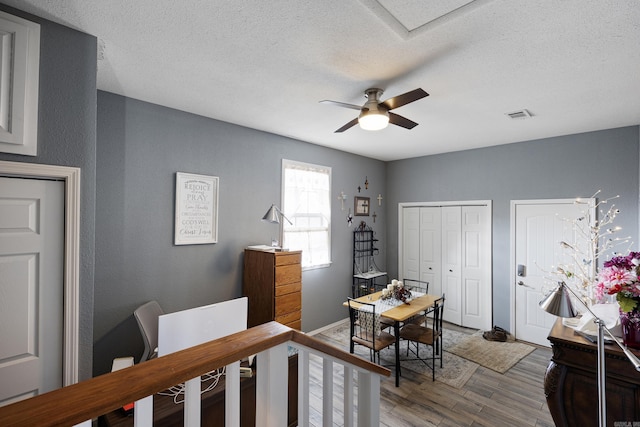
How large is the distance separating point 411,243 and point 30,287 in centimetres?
513

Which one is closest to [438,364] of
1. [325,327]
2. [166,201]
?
[325,327]

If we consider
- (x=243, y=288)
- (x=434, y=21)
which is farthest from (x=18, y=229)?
(x=434, y=21)

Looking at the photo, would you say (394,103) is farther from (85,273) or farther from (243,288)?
(243,288)

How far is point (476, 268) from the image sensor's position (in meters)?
4.77

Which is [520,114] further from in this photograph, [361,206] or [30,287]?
[30,287]

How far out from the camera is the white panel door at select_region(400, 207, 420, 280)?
548cm

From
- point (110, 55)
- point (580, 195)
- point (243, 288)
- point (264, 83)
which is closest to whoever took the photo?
point (110, 55)

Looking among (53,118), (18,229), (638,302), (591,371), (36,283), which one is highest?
(53,118)

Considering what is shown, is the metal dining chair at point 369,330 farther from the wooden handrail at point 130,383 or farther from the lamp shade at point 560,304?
the wooden handrail at point 130,383

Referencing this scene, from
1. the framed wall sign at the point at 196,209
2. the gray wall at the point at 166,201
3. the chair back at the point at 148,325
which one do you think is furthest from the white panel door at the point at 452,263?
the chair back at the point at 148,325

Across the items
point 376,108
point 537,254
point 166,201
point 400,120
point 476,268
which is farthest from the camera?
point 476,268

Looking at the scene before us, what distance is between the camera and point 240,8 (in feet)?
5.28

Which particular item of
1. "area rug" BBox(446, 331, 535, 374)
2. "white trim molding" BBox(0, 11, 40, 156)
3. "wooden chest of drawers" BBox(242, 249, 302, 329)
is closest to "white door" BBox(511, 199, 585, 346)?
"area rug" BBox(446, 331, 535, 374)

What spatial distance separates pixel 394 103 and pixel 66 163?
2171 mm
